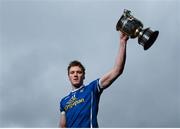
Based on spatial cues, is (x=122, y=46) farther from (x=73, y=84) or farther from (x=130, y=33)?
(x=73, y=84)

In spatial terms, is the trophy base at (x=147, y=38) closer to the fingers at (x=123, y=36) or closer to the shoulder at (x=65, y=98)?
the fingers at (x=123, y=36)

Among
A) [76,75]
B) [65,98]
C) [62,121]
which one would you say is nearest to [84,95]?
[76,75]

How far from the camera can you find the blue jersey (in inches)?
291

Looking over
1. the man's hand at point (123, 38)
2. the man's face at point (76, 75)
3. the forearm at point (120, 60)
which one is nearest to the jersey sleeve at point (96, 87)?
the man's face at point (76, 75)

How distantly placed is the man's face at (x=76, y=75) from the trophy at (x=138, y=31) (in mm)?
828

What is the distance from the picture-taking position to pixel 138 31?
24.8 ft

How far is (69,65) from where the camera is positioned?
7.72m

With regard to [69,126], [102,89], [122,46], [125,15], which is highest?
[125,15]

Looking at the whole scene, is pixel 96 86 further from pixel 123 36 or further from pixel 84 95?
pixel 123 36

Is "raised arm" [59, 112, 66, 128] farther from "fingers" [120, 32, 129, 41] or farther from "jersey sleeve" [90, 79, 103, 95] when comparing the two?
"fingers" [120, 32, 129, 41]

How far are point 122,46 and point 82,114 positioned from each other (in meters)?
1.12

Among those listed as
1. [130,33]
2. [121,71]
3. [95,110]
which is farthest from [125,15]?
[95,110]

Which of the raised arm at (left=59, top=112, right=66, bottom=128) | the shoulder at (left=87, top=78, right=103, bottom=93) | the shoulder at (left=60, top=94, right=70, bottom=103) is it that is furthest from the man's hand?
the raised arm at (left=59, top=112, right=66, bottom=128)

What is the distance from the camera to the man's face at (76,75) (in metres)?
7.55
